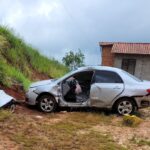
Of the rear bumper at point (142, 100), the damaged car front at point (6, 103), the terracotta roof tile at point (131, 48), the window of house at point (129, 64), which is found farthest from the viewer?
the window of house at point (129, 64)

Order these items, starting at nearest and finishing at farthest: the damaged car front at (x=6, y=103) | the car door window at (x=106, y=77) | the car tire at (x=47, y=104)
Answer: the damaged car front at (x=6, y=103) → the car tire at (x=47, y=104) → the car door window at (x=106, y=77)

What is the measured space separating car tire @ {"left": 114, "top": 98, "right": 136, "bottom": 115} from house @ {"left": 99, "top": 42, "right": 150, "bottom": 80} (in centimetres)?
2070

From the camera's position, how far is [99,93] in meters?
13.6

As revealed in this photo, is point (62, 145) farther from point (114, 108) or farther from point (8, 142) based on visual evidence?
point (114, 108)

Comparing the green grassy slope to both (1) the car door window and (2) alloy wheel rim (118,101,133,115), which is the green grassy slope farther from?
(2) alloy wheel rim (118,101,133,115)

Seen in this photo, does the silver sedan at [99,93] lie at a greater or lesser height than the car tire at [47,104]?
greater

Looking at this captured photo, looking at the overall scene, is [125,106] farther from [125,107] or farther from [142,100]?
[142,100]

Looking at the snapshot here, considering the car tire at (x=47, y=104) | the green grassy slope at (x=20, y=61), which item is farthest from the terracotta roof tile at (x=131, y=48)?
the car tire at (x=47, y=104)

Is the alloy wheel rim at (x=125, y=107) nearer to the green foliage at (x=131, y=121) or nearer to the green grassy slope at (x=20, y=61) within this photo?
the green foliage at (x=131, y=121)

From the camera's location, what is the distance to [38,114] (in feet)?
43.3

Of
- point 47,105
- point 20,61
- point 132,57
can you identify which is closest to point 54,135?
point 47,105

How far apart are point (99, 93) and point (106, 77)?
628 mm

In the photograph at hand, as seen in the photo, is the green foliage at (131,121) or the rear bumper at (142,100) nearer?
the green foliage at (131,121)

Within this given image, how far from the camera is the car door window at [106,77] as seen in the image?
45.5 ft
